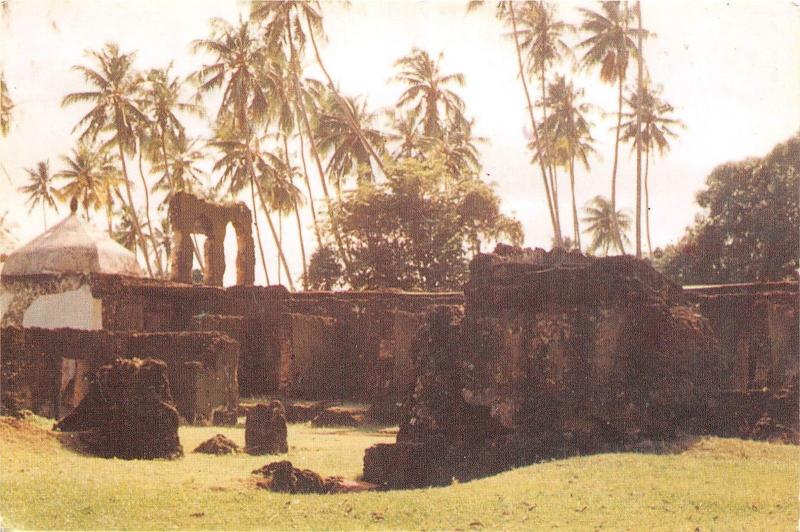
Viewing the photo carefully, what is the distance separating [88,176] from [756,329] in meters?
28.3

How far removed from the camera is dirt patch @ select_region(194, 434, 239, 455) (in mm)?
11234

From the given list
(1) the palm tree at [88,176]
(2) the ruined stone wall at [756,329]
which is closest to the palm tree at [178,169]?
(1) the palm tree at [88,176]

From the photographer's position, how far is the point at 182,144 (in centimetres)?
3425

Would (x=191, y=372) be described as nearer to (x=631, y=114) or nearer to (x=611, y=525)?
(x=611, y=525)

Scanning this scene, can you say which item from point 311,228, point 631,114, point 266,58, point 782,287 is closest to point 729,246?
point 631,114

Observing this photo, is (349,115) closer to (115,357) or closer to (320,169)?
(320,169)

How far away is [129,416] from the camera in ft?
34.7

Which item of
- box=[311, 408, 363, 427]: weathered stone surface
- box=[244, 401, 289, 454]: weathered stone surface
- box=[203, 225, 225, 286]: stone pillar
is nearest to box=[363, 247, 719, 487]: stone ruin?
box=[244, 401, 289, 454]: weathered stone surface

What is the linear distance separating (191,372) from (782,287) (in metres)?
10.5

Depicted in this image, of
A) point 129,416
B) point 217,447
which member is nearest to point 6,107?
point 129,416

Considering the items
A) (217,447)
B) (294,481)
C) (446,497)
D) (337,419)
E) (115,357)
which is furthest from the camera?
(337,419)

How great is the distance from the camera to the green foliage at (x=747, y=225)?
25531 mm

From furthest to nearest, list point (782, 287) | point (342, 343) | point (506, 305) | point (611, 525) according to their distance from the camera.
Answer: point (342, 343) → point (782, 287) → point (506, 305) → point (611, 525)

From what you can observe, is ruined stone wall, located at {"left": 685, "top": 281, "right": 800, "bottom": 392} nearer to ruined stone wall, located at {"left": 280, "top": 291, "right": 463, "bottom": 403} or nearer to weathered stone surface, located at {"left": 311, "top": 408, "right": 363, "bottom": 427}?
ruined stone wall, located at {"left": 280, "top": 291, "right": 463, "bottom": 403}
